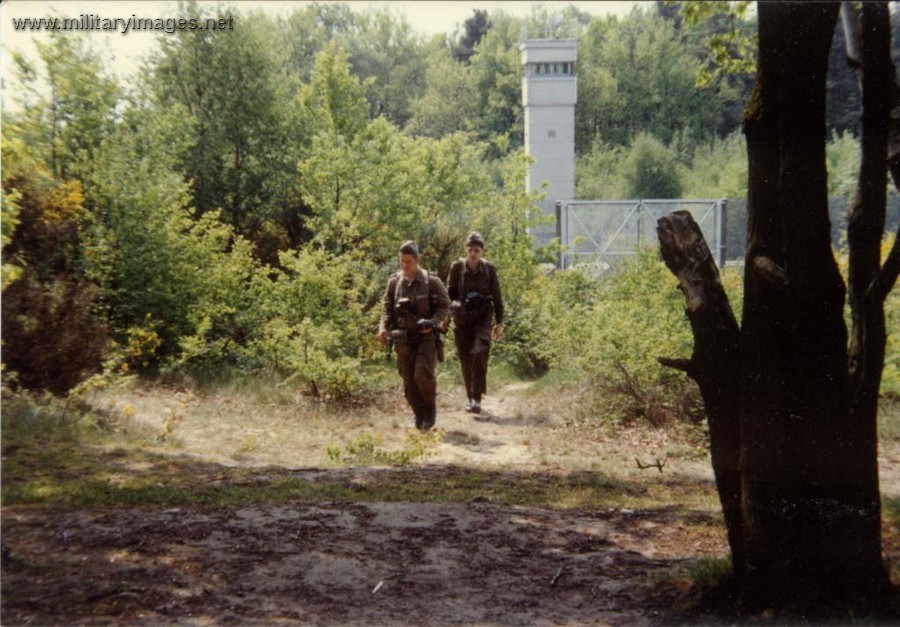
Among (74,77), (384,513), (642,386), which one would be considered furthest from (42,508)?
(74,77)

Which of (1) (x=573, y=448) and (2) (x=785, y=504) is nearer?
(2) (x=785, y=504)

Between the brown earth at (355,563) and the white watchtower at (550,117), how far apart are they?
1289cm

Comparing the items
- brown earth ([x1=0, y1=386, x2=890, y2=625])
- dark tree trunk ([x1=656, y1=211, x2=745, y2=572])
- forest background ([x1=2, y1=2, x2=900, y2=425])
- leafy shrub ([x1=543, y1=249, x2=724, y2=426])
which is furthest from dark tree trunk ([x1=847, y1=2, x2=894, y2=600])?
leafy shrub ([x1=543, y1=249, x2=724, y2=426])

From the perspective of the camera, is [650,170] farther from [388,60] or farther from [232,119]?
[232,119]

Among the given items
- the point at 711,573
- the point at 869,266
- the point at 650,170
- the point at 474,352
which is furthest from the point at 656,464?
the point at 650,170

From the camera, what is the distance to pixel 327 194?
1521cm

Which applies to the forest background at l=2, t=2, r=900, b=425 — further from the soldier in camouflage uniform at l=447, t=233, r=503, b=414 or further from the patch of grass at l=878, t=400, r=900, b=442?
the soldier in camouflage uniform at l=447, t=233, r=503, b=414

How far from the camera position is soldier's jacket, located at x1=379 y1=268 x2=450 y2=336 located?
28.3 ft

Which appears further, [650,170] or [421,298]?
[650,170]

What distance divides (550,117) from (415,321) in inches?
435

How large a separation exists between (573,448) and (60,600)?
18.6 ft

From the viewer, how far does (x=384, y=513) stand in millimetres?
5195

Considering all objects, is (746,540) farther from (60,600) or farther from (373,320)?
(373,320)

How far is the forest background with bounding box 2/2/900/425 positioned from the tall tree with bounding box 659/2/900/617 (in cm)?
276
